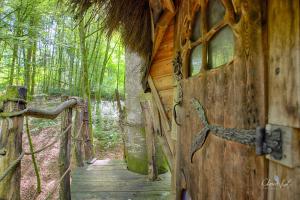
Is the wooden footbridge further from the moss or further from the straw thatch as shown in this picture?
the straw thatch

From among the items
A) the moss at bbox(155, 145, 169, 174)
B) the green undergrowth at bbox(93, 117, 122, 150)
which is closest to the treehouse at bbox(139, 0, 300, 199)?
the moss at bbox(155, 145, 169, 174)

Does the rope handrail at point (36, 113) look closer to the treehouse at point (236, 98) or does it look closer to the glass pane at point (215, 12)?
the treehouse at point (236, 98)

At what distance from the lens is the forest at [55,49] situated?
5.44 metres

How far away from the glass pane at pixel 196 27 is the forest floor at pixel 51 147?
16.1ft

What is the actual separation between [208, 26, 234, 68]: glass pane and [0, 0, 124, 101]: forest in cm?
146

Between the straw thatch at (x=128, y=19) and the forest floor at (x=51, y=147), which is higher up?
the straw thatch at (x=128, y=19)

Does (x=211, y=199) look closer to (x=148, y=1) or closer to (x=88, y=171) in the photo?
(x=148, y=1)

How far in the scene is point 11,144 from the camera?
1.60 meters

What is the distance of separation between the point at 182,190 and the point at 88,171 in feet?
8.33

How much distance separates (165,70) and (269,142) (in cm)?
190

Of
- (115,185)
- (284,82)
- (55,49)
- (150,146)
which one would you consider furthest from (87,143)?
(55,49)

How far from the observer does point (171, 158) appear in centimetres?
275

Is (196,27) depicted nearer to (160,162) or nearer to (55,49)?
(160,162)

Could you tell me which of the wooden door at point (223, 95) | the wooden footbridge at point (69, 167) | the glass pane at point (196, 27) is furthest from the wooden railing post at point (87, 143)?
the glass pane at point (196, 27)
